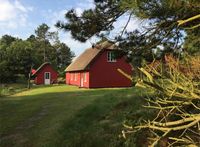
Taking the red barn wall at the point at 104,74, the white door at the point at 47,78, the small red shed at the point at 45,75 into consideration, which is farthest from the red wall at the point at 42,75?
the red barn wall at the point at 104,74

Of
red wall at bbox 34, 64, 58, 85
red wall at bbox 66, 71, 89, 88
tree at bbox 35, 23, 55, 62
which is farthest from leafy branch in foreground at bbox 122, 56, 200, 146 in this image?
tree at bbox 35, 23, 55, 62

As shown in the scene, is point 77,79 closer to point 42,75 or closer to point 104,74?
point 104,74

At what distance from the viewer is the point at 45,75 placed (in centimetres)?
5984

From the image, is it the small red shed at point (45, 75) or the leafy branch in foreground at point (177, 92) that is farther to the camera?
the small red shed at point (45, 75)

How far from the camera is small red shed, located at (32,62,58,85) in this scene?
5947 cm

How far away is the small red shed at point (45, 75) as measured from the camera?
5947cm

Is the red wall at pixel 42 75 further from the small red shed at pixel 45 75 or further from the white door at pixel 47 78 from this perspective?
the white door at pixel 47 78

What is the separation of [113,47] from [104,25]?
130cm

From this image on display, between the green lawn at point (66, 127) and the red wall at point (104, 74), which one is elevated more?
the red wall at point (104, 74)

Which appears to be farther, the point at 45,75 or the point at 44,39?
the point at 44,39

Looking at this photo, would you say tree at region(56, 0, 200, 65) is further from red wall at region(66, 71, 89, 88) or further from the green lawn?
red wall at region(66, 71, 89, 88)

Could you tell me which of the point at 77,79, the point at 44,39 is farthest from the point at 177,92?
the point at 44,39

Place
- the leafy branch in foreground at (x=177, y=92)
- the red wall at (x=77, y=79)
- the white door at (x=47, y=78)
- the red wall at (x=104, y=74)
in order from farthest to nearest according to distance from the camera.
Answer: the white door at (x=47, y=78) < the red wall at (x=77, y=79) < the red wall at (x=104, y=74) < the leafy branch in foreground at (x=177, y=92)

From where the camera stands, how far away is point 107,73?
41938 mm
